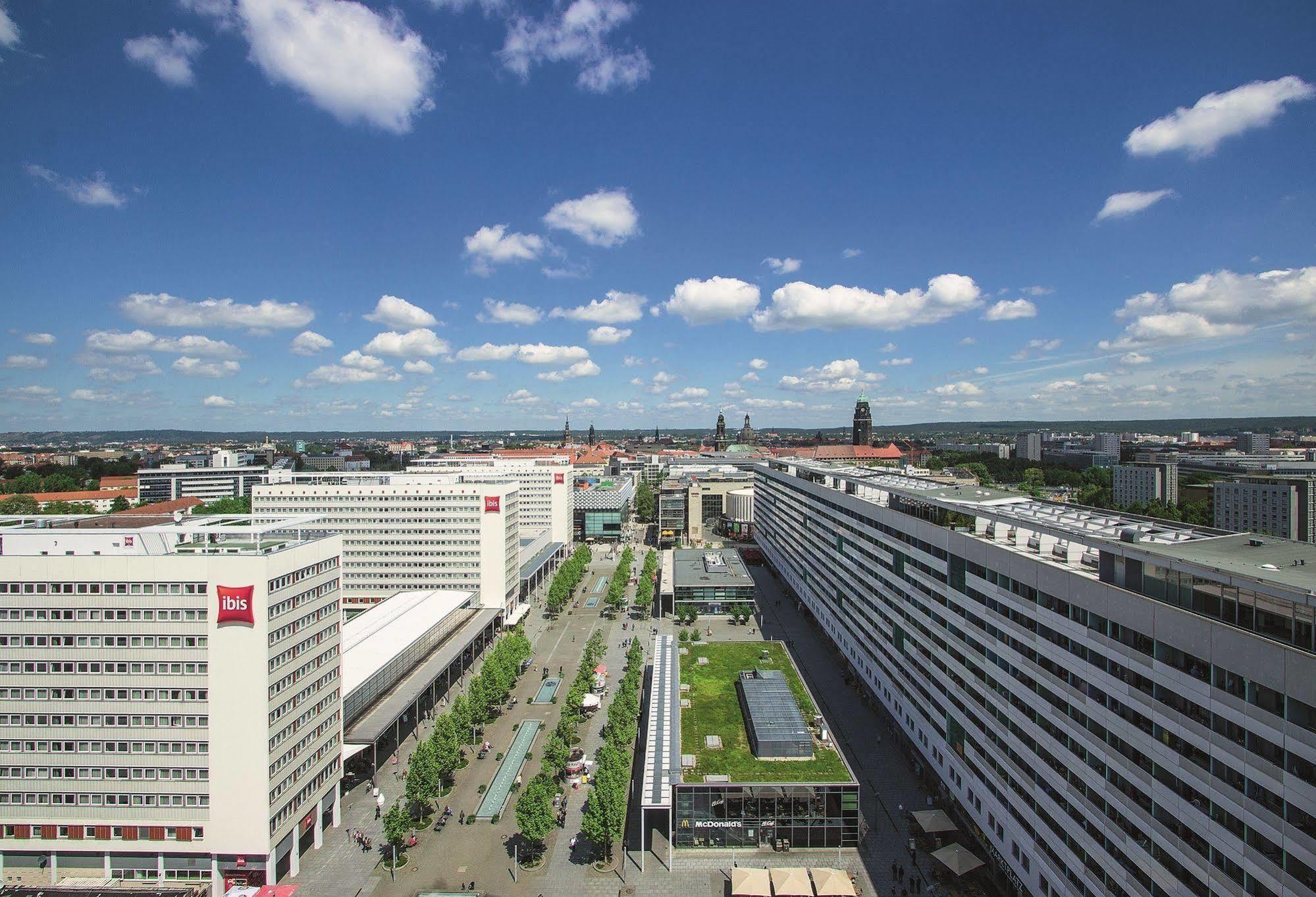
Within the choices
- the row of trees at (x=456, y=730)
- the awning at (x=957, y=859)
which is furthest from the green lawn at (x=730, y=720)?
the row of trees at (x=456, y=730)

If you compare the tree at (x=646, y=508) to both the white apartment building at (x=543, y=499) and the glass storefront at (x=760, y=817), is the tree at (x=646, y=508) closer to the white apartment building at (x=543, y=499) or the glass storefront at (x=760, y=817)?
the white apartment building at (x=543, y=499)

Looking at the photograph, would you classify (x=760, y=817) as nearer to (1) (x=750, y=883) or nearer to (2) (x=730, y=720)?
(1) (x=750, y=883)

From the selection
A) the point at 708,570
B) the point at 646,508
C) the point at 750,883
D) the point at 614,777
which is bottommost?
the point at 750,883

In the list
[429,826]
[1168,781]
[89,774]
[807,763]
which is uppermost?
[1168,781]

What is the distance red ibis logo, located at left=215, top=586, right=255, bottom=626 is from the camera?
34.2 m

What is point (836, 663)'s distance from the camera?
67812 millimetres

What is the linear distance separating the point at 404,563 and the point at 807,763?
5934cm

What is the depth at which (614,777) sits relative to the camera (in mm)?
39500

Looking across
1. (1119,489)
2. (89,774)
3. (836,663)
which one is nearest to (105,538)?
(89,774)

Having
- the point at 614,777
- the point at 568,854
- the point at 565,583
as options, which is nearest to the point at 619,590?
the point at 565,583

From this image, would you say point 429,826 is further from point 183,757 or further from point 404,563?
point 404,563

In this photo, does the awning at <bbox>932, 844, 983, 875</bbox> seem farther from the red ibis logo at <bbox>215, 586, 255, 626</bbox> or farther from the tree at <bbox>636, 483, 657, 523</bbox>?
the tree at <bbox>636, 483, 657, 523</bbox>

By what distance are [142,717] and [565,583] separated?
194 feet

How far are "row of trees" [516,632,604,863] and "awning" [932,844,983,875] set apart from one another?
815 inches
